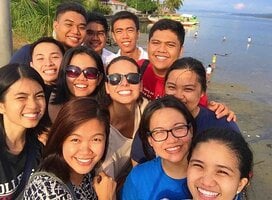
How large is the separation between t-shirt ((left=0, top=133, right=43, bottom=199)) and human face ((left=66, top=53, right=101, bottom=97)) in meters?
0.96

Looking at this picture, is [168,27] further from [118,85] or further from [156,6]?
[156,6]

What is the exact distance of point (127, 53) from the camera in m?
5.58

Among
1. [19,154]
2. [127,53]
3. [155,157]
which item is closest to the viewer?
[19,154]

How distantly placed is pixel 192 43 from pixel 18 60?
40.5m

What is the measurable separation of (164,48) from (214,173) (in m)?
2.42

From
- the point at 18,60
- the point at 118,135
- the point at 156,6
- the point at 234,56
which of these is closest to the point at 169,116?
the point at 118,135

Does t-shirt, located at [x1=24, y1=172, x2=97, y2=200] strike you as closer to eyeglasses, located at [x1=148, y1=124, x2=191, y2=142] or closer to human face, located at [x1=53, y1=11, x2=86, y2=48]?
eyeglasses, located at [x1=148, y1=124, x2=191, y2=142]

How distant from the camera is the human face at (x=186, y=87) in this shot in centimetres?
348

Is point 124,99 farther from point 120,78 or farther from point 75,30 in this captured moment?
point 75,30

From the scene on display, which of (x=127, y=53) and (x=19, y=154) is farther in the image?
(x=127, y=53)

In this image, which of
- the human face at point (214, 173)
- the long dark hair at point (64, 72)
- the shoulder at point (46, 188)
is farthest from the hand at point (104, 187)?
the long dark hair at point (64, 72)

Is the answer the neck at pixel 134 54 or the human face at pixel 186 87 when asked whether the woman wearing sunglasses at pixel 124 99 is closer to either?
the human face at pixel 186 87

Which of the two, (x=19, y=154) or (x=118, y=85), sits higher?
(x=118, y=85)

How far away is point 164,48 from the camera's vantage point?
174 inches
